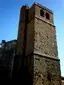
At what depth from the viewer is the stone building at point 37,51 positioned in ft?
36.2

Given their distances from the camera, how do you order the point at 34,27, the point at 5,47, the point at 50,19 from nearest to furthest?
the point at 34,27
the point at 50,19
the point at 5,47

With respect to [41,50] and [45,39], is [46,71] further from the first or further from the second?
[45,39]

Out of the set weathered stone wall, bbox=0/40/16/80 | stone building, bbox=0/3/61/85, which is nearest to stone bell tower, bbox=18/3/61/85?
stone building, bbox=0/3/61/85

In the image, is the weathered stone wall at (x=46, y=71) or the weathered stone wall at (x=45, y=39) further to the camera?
the weathered stone wall at (x=45, y=39)

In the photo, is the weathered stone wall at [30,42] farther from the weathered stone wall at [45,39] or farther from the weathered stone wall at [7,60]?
the weathered stone wall at [7,60]

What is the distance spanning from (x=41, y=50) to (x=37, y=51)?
2.00 ft

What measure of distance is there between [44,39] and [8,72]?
12078 millimetres

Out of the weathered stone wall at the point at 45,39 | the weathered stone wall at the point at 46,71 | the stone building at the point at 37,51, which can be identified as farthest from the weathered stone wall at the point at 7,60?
the weathered stone wall at the point at 46,71

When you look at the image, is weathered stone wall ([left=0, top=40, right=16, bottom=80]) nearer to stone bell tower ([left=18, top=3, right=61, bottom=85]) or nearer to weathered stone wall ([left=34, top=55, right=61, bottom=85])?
stone bell tower ([left=18, top=3, right=61, bottom=85])

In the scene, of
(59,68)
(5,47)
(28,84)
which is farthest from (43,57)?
(5,47)

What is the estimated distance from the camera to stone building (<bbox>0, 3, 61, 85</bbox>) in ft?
36.2

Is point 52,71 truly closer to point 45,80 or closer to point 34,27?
point 45,80

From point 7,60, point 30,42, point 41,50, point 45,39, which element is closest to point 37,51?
point 41,50

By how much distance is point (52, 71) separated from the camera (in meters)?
11.8
